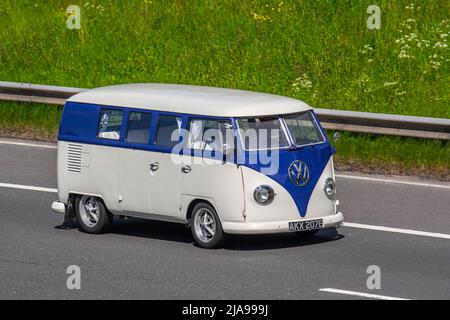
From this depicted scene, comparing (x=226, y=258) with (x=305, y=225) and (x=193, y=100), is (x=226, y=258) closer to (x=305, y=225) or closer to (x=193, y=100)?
(x=305, y=225)

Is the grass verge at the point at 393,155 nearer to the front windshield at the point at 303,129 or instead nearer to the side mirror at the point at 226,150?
the front windshield at the point at 303,129

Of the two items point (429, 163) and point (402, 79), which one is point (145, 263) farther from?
point (402, 79)

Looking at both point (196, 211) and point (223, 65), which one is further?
point (223, 65)

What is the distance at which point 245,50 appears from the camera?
23656 mm

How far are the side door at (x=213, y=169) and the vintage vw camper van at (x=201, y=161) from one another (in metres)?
0.01

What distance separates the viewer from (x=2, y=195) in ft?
55.0

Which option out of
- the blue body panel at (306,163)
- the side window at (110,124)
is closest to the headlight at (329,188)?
the blue body panel at (306,163)

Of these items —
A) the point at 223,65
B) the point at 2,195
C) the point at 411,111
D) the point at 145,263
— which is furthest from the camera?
the point at 223,65

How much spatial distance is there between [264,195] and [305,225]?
60cm

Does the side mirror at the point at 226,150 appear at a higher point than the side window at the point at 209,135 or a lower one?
lower

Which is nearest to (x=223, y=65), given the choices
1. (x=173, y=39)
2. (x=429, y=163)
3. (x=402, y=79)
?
(x=173, y=39)

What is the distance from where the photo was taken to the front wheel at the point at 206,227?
1345cm

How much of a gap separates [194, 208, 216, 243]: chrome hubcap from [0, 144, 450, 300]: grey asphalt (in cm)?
17
